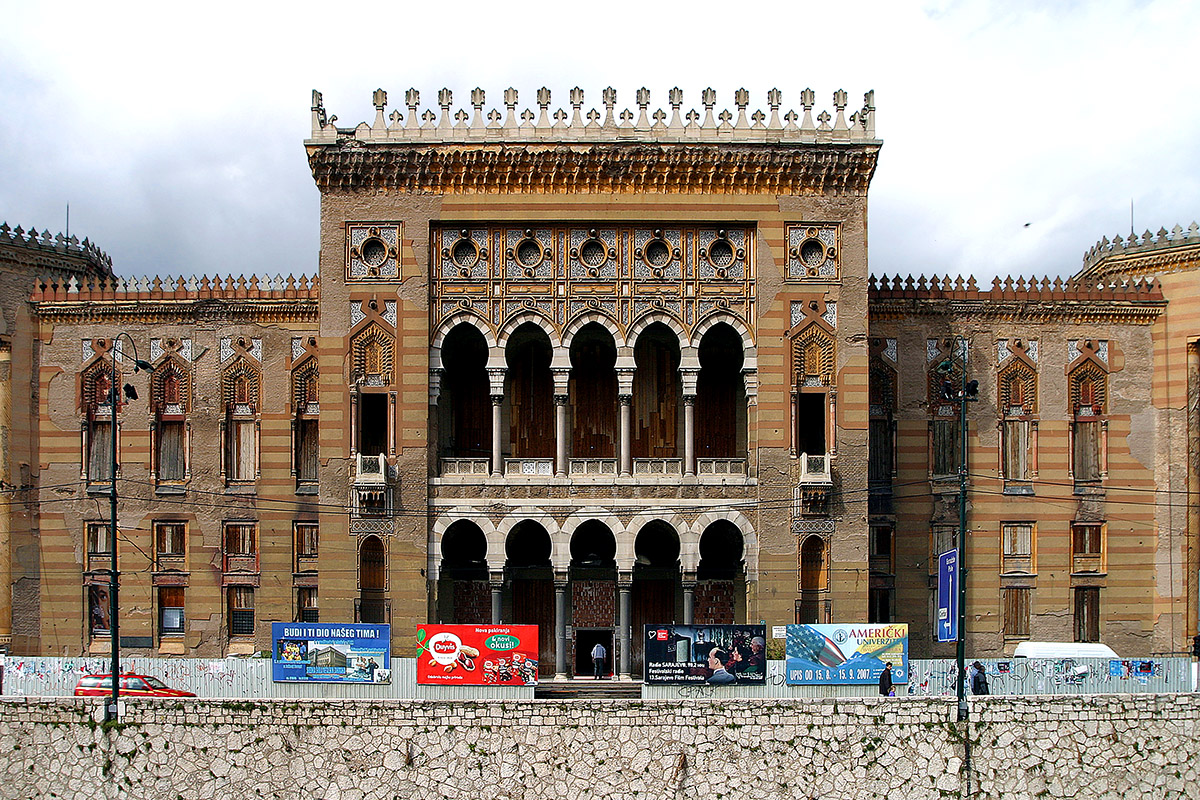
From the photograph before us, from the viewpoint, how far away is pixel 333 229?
1244 inches

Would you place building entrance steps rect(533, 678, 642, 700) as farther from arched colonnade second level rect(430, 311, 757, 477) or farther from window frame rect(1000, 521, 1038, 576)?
window frame rect(1000, 521, 1038, 576)

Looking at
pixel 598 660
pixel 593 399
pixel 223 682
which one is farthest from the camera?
pixel 593 399

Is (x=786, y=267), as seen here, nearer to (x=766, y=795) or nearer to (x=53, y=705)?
(x=766, y=795)

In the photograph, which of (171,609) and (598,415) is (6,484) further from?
(598,415)

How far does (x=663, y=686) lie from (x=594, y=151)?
15.4 metres

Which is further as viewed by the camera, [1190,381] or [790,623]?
[1190,381]

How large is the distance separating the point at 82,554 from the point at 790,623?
23.2m

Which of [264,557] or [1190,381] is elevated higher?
[1190,381]

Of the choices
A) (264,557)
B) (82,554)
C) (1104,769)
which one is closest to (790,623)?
(1104,769)

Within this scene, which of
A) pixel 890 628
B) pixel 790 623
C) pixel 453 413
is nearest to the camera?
pixel 890 628

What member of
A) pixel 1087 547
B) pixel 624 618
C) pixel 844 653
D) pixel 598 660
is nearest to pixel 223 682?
pixel 598 660

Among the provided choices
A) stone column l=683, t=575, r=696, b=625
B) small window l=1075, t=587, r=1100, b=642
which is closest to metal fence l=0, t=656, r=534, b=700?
stone column l=683, t=575, r=696, b=625

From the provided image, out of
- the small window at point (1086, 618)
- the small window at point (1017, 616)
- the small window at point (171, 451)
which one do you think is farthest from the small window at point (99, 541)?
the small window at point (1086, 618)

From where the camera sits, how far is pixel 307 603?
34.6 metres
